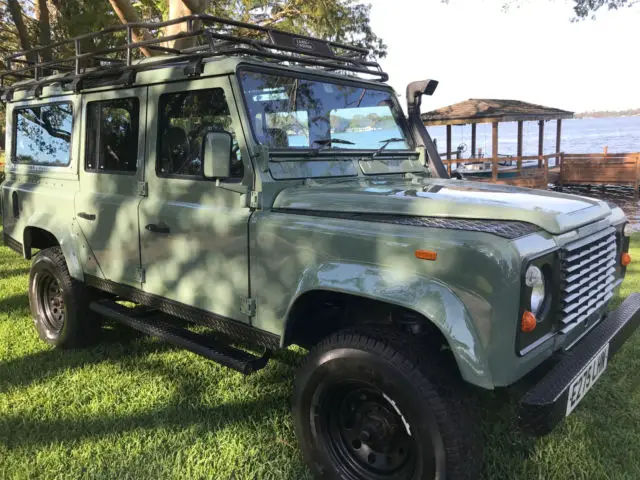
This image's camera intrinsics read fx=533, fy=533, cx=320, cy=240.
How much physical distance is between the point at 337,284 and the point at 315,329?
1.99 feet

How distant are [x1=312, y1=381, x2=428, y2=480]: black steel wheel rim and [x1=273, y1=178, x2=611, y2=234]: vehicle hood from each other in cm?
88

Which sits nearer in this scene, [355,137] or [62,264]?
[355,137]

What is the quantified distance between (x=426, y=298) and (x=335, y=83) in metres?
1.96

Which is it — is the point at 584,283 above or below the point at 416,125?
below

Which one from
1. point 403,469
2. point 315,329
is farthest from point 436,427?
point 315,329

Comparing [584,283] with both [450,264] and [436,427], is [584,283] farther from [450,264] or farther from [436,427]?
[436,427]

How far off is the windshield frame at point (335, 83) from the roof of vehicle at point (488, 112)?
48.6 ft

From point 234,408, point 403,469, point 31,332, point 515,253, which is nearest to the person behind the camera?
point 515,253

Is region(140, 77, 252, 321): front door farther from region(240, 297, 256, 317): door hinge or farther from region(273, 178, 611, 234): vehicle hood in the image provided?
region(273, 178, 611, 234): vehicle hood

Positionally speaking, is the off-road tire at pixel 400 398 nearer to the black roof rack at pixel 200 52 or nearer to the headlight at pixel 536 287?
the headlight at pixel 536 287

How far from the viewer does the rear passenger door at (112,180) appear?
3.66 m

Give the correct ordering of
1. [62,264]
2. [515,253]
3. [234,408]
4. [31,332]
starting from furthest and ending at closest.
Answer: [31,332] < [62,264] < [234,408] < [515,253]

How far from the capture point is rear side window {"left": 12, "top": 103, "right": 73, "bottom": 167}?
4348 mm

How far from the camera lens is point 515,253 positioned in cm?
212
